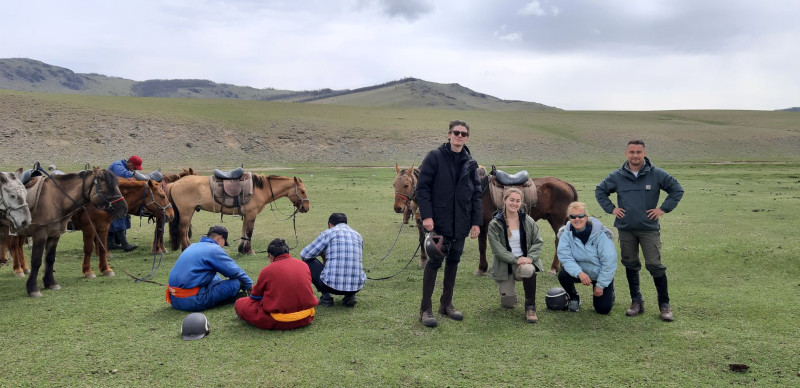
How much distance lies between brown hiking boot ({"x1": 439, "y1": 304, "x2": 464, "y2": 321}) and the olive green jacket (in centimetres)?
75

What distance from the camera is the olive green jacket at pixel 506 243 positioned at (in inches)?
245

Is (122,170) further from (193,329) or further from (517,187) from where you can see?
(517,187)

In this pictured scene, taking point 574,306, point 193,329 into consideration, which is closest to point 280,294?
point 193,329

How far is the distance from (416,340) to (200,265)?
2.97 m

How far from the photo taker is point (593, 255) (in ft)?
20.4

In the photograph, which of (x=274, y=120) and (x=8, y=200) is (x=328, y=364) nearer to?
Answer: (x=8, y=200)

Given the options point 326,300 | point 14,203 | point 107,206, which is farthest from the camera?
point 107,206

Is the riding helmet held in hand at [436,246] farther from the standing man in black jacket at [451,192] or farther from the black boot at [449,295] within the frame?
Result: the black boot at [449,295]

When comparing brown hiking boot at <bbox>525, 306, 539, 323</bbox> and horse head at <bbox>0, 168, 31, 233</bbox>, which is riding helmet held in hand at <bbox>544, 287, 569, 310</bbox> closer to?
brown hiking boot at <bbox>525, 306, 539, 323</bbox>

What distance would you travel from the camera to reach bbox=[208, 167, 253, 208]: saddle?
1109cm

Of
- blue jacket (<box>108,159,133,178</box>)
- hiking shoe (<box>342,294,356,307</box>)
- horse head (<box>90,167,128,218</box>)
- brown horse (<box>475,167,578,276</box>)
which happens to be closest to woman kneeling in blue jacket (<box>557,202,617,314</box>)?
brown horse (<box>475,167,578,276</box>)

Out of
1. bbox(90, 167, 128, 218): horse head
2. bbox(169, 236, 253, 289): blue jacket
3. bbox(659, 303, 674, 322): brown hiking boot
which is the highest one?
bbox(90, 167, 128, 218): horse head

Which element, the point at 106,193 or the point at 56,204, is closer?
the point at 56,204

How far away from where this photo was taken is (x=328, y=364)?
4.93 meters
